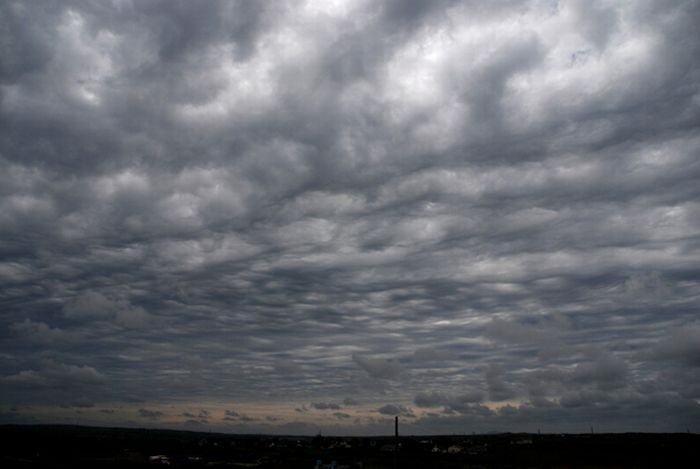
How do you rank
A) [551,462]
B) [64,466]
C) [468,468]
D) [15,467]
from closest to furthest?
[15,467], [64,466], [468,468], [551,462]

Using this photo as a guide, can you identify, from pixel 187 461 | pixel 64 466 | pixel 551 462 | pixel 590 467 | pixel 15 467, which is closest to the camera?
pixel 15 467

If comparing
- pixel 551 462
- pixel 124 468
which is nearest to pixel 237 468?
pixel 124 468

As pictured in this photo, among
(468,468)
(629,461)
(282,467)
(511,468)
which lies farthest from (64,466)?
(629,461)

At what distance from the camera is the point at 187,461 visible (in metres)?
122

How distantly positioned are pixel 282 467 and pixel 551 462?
52.6m

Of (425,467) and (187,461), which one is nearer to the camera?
(425,467)

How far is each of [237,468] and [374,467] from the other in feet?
88.0

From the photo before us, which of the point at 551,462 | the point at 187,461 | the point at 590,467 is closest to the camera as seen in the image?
the point at 590,467

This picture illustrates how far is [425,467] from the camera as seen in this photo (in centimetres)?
10381

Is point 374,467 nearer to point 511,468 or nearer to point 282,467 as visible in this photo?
point 282,467

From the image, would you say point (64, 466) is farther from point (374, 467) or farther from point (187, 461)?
point (374, 467)

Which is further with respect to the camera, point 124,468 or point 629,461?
point 629,461

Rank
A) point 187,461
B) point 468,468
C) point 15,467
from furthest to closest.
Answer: point 187,461, point 468,468, point 15,467

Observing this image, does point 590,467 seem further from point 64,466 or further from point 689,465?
point 64,466
